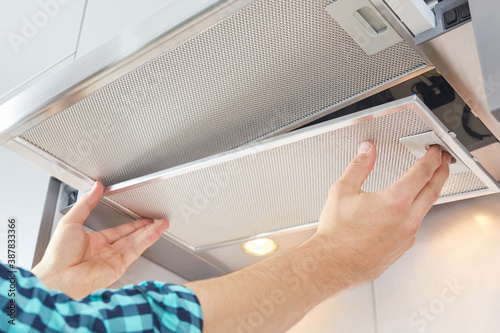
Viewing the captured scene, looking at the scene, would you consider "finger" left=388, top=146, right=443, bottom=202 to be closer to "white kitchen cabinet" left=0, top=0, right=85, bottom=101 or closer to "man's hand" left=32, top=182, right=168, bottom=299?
"man's hand" left=32, top=182, right=168, bottom=299

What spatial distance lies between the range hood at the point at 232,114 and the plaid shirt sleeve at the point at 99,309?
0.33 meters

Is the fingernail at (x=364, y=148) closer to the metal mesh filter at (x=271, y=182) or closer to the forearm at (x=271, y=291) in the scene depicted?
the metal mesh filter at (x=271, y=182)

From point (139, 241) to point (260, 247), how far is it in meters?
0.29

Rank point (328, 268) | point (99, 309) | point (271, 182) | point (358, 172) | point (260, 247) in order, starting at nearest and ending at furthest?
point (99, 309) → point (328, 268) → point (358, 172) → point (271, 182) → point (260, 247)

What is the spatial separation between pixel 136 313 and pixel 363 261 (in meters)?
0.30

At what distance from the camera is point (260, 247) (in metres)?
1.19

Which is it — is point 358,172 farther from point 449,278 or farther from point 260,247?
point 260,247

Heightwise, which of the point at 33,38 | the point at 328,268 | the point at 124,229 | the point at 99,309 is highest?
the point at 33,38

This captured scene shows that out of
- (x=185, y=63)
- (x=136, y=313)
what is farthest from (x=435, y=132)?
(x=136, y=313)

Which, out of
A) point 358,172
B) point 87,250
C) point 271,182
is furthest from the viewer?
point 87,250

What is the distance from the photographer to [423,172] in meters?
0.69

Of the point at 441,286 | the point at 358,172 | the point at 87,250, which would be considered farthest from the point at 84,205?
the point at 441,286

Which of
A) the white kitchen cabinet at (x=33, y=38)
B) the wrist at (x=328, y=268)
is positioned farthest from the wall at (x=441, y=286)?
the white kitchen cabinet at (x=33, y=38)

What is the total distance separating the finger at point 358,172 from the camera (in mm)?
688
